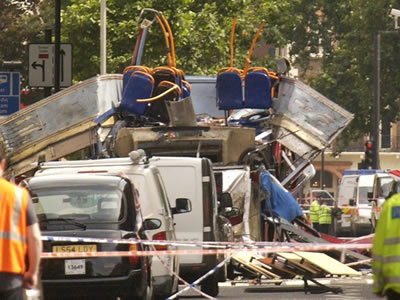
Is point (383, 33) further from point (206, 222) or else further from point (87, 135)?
point (206, 222)

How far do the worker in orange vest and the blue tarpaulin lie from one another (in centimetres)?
1546

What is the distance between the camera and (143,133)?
80.8ft

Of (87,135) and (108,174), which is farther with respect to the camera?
(87,135)

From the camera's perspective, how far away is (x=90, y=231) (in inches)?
629

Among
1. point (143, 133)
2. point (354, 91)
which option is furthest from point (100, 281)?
point (354, 91)

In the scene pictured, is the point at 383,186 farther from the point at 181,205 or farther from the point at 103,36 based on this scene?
the point at 181,205

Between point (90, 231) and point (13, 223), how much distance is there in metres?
5.85

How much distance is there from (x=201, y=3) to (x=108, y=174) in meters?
31.8

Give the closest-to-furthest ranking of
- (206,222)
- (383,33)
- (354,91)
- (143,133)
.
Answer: (206,222)
(143,133)
(383,33)
(354,91)

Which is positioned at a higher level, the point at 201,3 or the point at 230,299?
the point at 201,3

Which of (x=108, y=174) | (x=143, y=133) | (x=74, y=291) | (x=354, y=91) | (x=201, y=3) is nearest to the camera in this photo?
(x=74, y=291)

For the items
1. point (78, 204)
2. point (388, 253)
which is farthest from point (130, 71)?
point (388, 253)

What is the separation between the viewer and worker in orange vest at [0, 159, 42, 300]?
1000 cm

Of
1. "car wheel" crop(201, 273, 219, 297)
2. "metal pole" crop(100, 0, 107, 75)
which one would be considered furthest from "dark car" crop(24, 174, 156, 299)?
"metal pole" crop(100, 0, 107, 75)
